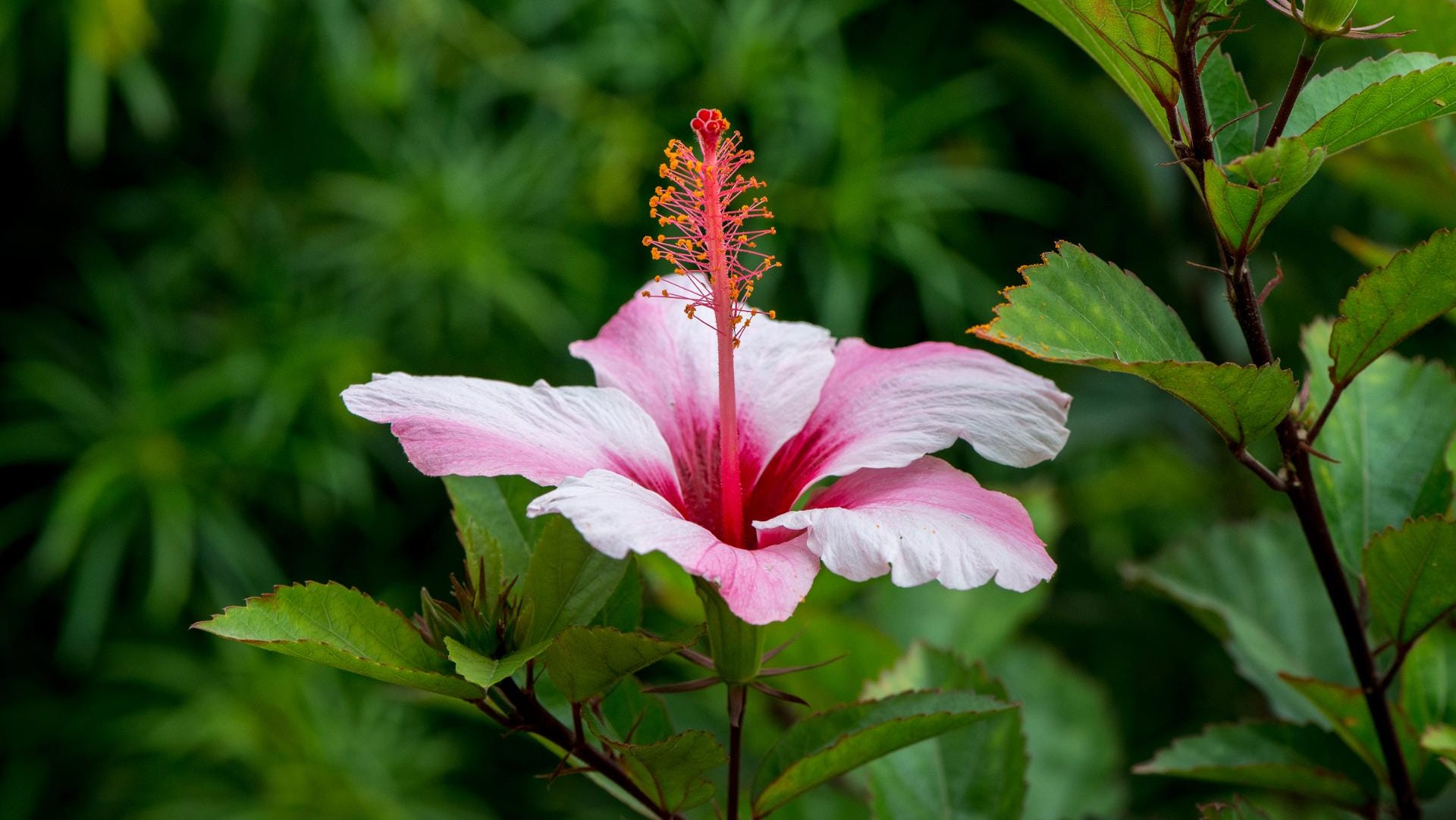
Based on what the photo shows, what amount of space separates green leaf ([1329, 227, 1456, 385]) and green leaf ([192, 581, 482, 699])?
1.04ft

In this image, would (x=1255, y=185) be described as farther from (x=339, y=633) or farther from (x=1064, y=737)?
(x=1064, y=737)

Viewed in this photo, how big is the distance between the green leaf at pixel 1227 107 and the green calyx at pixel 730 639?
0.24 metres

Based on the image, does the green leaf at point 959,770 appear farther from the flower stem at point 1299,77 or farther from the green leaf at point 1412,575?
the flower stem at point 1299,77

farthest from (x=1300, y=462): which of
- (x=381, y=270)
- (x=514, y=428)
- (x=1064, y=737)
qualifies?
(x=381, y=270)

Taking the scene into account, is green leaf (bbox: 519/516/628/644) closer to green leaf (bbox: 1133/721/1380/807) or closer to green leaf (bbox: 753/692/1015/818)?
green leaf (bbox: 753/692/1015/818)

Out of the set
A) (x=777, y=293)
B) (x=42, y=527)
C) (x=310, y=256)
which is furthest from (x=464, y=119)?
(x=42, y=527)

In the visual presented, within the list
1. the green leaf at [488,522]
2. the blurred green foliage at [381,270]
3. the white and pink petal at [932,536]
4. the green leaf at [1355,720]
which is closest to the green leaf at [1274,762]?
the green leaf at [1355,720]

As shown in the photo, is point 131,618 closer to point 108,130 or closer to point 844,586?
point 108,130

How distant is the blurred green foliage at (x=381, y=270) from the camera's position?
5.38ft

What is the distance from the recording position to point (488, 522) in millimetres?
462

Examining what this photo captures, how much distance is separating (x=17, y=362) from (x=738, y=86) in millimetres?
1150

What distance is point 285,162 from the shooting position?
1.97 m

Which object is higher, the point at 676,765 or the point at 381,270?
the point at 381,270

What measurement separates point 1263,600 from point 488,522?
1.52 feet
